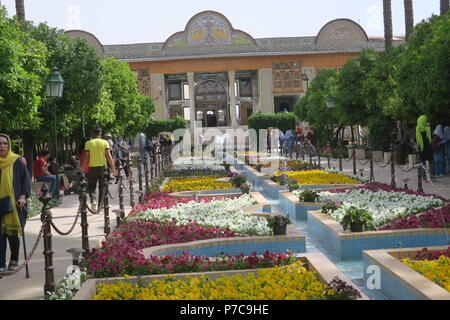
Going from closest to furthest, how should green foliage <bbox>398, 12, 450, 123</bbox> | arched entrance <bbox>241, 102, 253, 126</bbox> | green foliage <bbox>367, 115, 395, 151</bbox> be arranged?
green foliage <bbox>398, 12, 450, 123</bbox> < green foliage <bbox>367, 115, 395, 151</bbox> < arched entrance <bbox>241, 102, 253, 126</bbox>

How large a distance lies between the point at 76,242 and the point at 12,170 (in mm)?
2063

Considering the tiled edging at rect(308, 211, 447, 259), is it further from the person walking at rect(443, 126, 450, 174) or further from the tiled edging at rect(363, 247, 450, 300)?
the person walking at rect(443, 126, 450, 174)

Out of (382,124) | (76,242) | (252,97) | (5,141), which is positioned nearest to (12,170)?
(5,141)

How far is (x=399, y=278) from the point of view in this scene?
508cm

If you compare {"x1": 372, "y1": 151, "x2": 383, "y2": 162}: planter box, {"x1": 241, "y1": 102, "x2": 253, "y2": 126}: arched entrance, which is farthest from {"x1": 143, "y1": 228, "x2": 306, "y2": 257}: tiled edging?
{"x1": 241, "y1": 102, "x2": 253, "y2": 126}: arched entrance

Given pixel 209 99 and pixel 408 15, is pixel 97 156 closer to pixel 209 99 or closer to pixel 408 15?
pixel 408 15

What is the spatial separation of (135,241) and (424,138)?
9.44 meters

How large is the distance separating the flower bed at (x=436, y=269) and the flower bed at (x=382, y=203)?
8.02 ft

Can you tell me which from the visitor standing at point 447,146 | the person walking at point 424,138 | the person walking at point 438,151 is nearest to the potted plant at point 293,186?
the person walking at point 424,138

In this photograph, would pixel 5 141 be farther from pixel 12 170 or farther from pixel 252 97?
pixel 252 97

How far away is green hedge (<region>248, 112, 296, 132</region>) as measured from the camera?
1698 inches

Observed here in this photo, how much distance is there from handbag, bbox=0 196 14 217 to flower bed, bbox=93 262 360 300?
1.69 metres

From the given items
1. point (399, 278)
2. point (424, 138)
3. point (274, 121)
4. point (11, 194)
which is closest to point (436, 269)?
point (399, 278)
